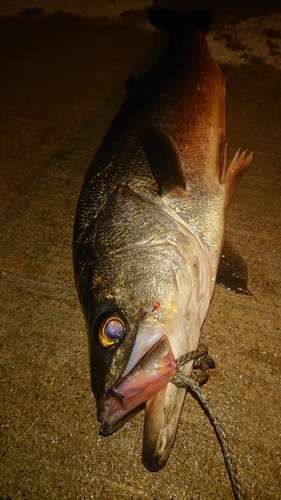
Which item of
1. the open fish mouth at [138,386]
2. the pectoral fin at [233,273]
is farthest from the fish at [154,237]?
the pectoral fin at [233,273]

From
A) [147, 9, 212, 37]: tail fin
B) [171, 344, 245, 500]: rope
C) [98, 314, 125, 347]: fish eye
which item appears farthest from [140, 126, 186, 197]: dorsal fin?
[147, 9, 212, 37]: tail fin

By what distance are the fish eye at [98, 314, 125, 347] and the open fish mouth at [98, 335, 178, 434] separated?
0.18m

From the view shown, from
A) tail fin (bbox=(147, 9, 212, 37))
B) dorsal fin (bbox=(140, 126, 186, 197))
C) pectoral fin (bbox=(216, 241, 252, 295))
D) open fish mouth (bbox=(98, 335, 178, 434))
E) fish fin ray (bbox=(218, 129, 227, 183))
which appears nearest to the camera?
open fish mouth (bbox=(98, 335, 178, 434))

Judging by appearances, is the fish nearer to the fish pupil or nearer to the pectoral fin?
the fish pupil

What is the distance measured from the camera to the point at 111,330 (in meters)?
1.72

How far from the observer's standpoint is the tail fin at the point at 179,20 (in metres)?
3.20

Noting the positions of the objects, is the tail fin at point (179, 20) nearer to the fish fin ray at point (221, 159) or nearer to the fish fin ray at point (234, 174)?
the fish fin ray at point (221, 159)

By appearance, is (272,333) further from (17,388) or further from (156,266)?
(17,388)

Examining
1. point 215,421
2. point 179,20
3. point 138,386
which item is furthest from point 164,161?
point 179,20

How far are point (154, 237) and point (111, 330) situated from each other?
568mm

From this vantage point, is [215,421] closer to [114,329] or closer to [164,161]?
[114,329]

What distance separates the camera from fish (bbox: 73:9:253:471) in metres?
1.61

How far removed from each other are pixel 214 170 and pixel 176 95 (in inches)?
28.0

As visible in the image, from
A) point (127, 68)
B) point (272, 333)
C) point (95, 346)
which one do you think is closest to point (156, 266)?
point (95, 346)
